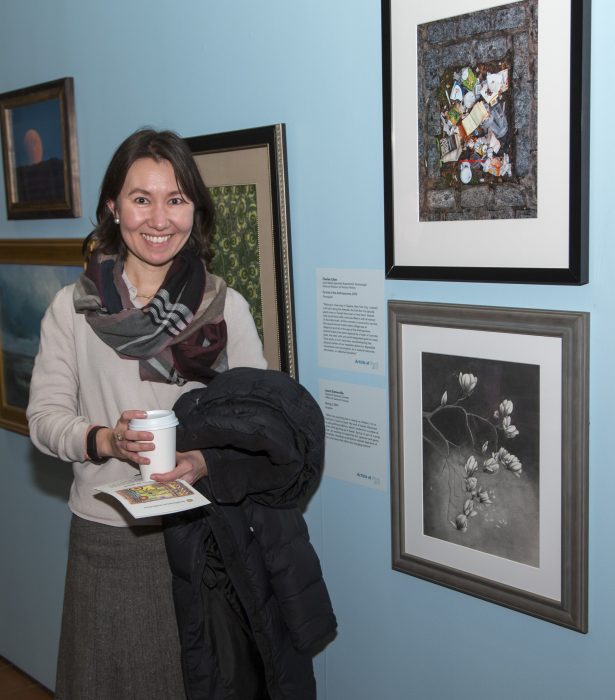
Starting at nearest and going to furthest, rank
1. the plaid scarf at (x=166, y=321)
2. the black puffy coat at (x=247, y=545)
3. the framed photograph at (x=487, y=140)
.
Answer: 1. the framed photograph at (x=487, y=140)
2. the black puffy coat at (x=247, y=545)
3. the plaid scarf at (x=166, y=321)

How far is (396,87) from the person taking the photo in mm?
1846

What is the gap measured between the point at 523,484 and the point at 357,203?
746 millimetres

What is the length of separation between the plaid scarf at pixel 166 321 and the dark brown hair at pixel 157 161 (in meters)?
0.09

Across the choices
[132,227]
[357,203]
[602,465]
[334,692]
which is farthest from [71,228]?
[602,465]

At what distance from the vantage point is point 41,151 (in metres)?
3.00

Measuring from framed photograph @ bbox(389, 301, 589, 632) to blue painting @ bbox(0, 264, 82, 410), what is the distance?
5.26ft

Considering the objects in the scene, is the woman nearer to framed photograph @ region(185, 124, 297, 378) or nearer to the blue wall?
framed photograph @ region(185, 124, 297, 378)

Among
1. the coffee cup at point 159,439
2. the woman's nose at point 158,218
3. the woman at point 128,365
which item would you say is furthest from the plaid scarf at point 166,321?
the coffee cup at point 159,439

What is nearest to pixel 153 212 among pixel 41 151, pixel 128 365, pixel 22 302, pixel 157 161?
pixel 157 161

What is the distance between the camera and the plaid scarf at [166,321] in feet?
6.42

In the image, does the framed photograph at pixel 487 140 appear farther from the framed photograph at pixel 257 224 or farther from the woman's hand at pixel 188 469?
the woman's hand at pixel 188 469

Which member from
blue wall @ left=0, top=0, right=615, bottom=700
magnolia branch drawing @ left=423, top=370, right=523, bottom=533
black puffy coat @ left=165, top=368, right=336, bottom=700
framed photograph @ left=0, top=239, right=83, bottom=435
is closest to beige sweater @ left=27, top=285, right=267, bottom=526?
A: black puffy coat @ left=165, top=368, right=336, bottom=700

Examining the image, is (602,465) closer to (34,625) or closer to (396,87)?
(396,87)

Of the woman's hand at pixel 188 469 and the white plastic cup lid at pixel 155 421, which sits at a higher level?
the white plastic cup lid at pixel 155 421
